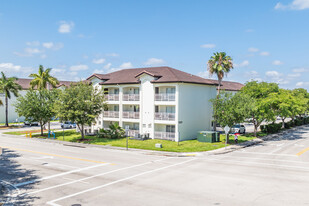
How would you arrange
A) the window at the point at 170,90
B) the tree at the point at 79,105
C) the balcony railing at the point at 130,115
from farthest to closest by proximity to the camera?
the balcony railing at the point at 130,115, the window at the point at 170,90, the tree at the point at 79,105

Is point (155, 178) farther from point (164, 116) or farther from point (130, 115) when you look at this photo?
point (130, 115)

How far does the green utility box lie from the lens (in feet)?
112

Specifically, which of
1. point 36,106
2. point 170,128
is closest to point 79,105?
point 36,106

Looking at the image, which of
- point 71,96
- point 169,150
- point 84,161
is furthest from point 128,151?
point 71,96

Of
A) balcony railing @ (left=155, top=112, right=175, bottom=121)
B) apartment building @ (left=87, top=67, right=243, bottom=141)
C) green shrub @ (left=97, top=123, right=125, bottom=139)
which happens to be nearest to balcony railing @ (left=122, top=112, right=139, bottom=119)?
apartment building @ (left=87, top=67, right=243, bottom=141)

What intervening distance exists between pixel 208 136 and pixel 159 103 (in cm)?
816

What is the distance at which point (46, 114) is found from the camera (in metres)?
40.9

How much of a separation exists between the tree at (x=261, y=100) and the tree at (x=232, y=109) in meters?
2.79

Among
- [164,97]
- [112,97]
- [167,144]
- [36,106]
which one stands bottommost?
[167,144]

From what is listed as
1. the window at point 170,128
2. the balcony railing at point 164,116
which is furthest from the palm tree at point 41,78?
the window at point 170,128

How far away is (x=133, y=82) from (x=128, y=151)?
42.4ft

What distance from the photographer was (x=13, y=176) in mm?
19109

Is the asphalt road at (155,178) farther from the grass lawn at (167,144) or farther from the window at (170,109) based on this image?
the window at (170,109)

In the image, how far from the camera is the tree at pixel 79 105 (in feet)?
115
